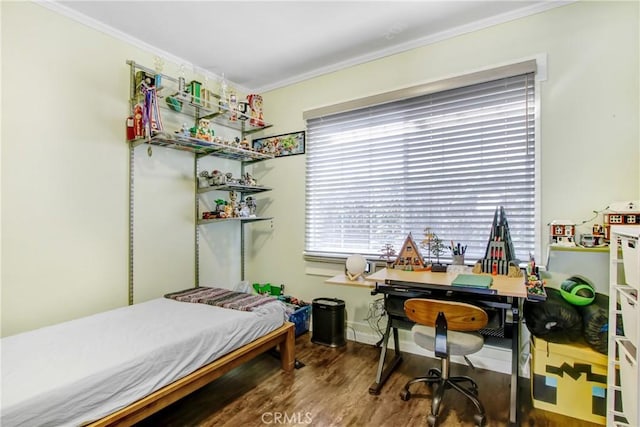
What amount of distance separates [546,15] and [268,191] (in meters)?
2.83

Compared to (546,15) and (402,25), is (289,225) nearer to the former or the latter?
(402,25)

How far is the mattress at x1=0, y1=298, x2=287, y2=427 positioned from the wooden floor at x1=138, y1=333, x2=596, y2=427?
36 centimetres

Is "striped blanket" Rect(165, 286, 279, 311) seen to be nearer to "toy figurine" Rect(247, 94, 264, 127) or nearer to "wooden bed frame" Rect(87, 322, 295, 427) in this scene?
"wooden bed frame" Rect(87, 322, 295, 427)

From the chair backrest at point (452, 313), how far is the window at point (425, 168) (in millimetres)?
888

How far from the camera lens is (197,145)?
283 centimetres

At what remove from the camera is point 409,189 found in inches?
109

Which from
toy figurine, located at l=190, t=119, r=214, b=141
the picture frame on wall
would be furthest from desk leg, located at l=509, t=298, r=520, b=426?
toy figurine, located at l=190, t=119, r=214, b=141

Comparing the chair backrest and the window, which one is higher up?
the window

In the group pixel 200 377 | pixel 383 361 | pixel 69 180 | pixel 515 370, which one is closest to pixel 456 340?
pixel 515 370

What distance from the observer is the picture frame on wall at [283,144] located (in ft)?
11.1

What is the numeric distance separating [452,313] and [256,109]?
111 inches

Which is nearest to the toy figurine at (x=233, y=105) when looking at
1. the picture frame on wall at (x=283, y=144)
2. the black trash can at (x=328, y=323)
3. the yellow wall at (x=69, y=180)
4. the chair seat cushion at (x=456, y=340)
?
the picture frame on wall at (x=283, y=144)

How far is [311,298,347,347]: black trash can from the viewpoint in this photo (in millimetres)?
2906

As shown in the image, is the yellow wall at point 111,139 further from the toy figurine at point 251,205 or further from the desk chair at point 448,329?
the desk chair at point 448,329
